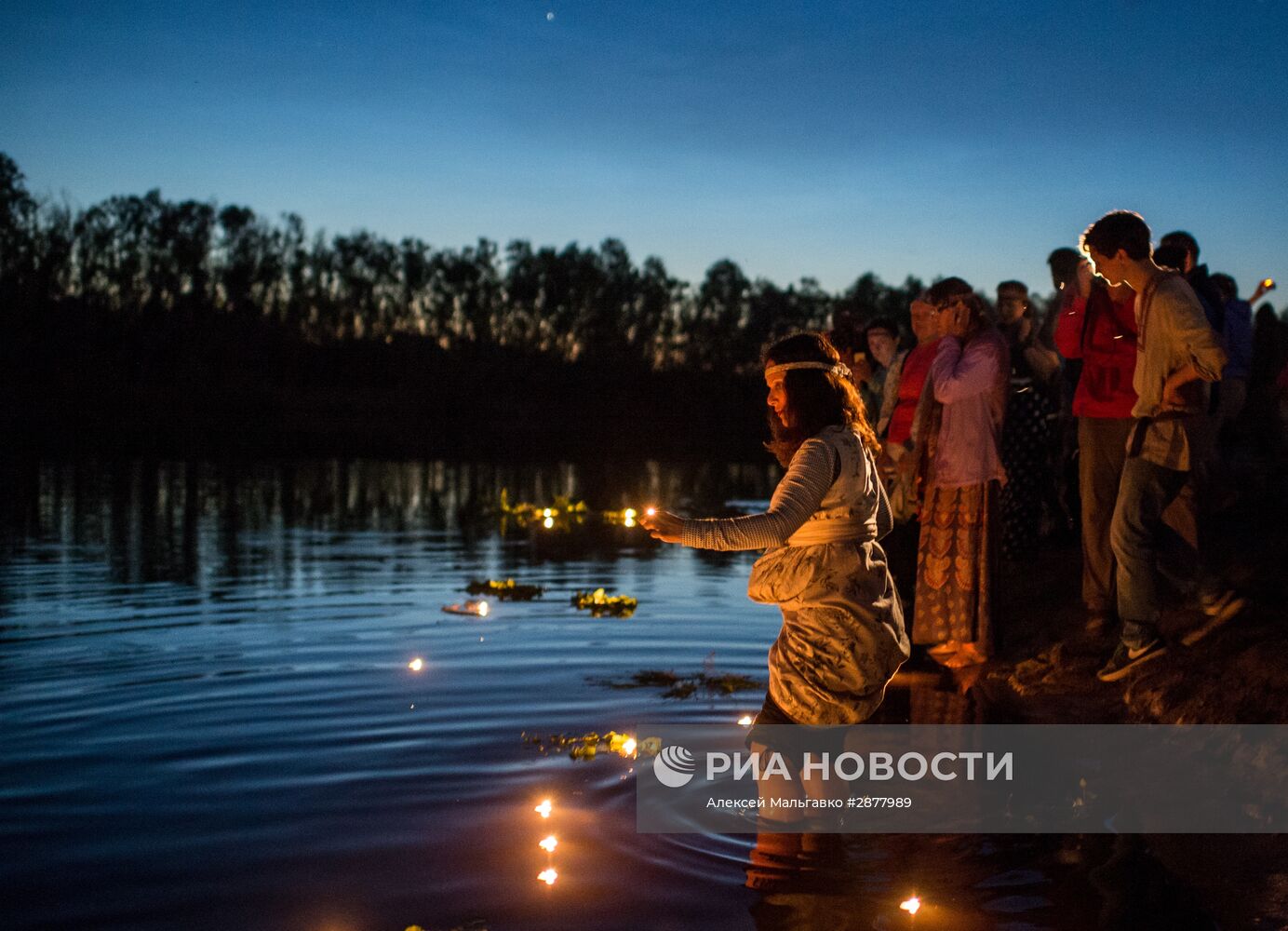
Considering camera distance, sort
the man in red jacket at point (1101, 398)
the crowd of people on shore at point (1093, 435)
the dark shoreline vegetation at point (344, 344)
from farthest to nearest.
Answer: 1. the dark shoreline vegetation at point (344, 344)
2. the man in red jacket at point (1101, 398)
3. the crowd of people on shore at point (1093, 435)

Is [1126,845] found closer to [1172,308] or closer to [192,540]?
[1172,308]

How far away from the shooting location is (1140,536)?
7.66 m

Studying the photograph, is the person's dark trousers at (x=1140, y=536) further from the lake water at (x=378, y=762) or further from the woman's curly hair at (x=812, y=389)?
the woman's curly hair at (x=812, y=389)

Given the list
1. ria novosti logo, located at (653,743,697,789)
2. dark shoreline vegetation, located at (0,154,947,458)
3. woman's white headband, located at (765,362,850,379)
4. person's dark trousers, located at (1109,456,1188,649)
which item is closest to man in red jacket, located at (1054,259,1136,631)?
person's dark trousers, located at (1109,456,1188,649)

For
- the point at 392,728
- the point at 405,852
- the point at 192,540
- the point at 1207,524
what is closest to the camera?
the point at 405,852

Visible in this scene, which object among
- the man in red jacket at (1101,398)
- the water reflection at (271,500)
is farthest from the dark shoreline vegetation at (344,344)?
the man in red jacket at (1101,398)

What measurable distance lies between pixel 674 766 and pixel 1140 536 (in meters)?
3.03

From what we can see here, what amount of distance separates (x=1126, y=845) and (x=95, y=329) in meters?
94.5

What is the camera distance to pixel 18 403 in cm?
7750

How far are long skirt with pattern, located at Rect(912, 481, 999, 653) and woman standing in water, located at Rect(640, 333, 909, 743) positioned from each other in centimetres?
347

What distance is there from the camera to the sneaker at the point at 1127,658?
25.4 feet

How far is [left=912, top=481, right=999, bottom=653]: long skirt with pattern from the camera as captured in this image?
8688 mm

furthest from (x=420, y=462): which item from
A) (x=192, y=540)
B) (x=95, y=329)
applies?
(x=95, y=329)

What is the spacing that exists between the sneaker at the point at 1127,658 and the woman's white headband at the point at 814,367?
3.50 metres
